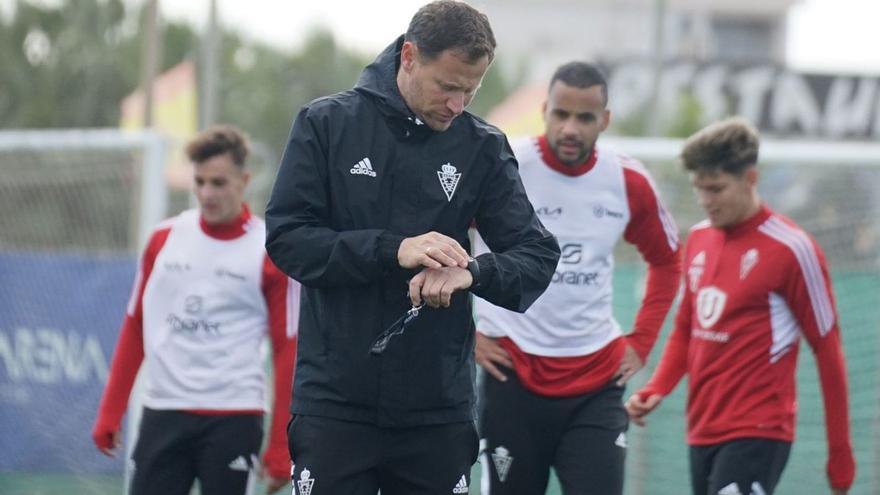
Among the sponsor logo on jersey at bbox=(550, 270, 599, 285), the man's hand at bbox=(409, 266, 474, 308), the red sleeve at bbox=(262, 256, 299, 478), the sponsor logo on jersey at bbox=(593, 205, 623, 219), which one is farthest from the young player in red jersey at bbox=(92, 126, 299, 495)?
A: the man's hand at bbox=(409, 266, 474, 308)

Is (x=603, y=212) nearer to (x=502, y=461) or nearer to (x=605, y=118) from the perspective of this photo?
(x=605, y=118)

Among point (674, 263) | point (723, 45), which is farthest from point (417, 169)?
point (723, 45)

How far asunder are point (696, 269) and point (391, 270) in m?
2.50

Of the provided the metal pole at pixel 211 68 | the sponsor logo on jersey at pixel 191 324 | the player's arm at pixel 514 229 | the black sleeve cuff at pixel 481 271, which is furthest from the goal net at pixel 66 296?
the black sleeve cuff at pixel 481 271

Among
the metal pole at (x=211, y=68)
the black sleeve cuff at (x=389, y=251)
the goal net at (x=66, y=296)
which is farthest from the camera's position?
the metal pole at (x=211, y=68)

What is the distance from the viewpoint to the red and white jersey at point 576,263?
19.7ft

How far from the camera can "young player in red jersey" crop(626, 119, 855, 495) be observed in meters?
5.99

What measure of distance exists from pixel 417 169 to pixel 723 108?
26059 millimetres

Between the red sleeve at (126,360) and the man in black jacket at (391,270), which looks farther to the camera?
the red sleeve at (126,360)

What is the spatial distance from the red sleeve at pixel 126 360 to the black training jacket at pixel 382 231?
2345 mm

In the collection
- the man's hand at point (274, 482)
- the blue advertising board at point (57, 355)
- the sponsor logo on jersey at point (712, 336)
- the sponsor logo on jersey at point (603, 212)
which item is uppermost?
the sponsor logo on jersey at point (603, 212)

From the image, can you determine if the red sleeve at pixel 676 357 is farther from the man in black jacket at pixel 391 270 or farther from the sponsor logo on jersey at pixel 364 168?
the sponsor logo on jersey at pixel 364 168

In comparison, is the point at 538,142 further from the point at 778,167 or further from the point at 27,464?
the point at 27,464

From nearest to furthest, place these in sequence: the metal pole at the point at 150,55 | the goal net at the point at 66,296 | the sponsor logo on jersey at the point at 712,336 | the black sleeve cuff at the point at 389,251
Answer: the black sleeve cuff at the point at 389,251 < the sponsor logo on jersey at the point at 712,336 < the goal net at the point at 66,296 < the metal pole at the point at 150,55
